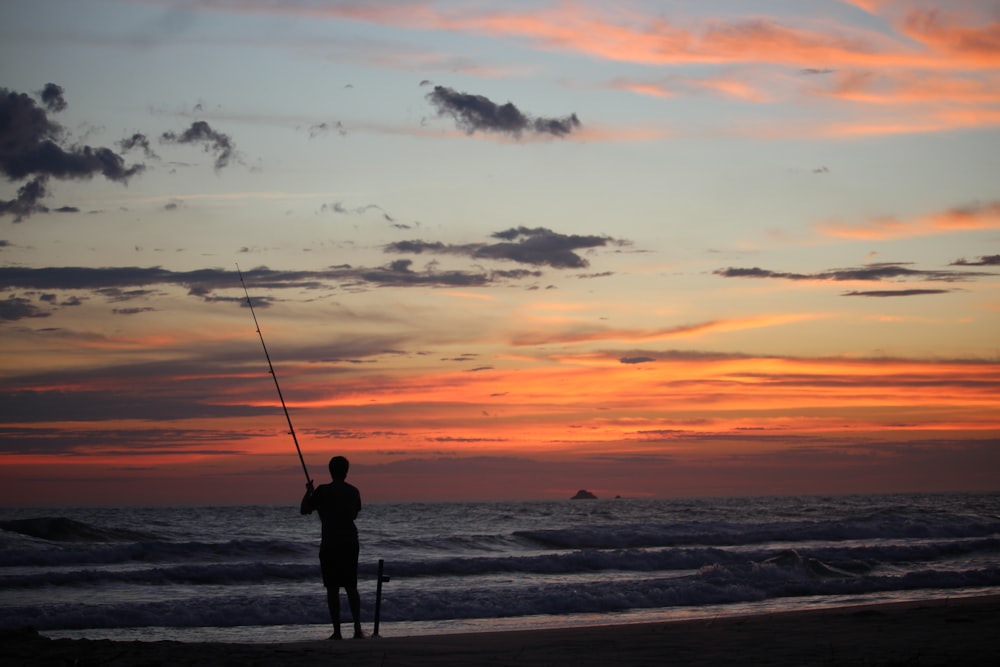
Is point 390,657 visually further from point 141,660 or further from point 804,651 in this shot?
point 804,651

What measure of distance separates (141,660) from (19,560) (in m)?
17.2

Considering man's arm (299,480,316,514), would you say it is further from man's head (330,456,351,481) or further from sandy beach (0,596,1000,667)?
sandy beach (0,596,1000,667)

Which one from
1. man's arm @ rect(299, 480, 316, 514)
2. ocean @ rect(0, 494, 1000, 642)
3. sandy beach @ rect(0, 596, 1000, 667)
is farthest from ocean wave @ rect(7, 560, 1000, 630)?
man's arm @ rect(299, 480, 316, 514)

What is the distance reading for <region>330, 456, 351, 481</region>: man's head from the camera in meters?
9.41

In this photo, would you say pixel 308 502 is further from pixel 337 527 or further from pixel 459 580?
pixel 459 580

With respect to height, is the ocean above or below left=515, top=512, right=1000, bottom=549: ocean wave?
above

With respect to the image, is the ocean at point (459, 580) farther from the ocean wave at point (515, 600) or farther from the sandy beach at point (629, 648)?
the sandy beach at point (629, 648)

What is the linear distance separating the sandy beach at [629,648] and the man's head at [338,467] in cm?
164

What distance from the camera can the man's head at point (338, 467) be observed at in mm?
9414

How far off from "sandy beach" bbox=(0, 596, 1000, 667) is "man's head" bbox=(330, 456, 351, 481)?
5.39 feet

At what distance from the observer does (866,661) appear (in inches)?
315

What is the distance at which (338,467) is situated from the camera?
9.46 metres

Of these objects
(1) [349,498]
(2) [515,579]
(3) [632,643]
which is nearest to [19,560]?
(2) [515,579]

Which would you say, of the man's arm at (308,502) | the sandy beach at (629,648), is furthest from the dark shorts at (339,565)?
the sandy beach at (629,648)
